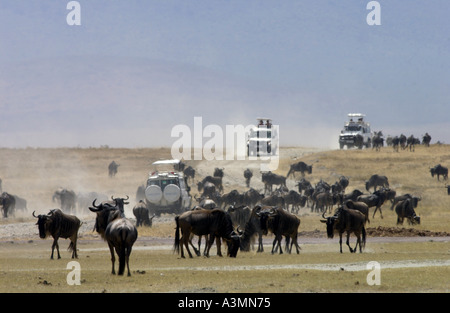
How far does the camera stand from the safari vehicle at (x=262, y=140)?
8762cm

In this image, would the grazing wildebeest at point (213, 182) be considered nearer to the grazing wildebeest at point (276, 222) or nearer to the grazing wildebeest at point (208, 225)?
the grazing wildebeest at point (276, 222)

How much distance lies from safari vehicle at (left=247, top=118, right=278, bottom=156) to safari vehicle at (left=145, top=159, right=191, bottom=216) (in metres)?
34.2

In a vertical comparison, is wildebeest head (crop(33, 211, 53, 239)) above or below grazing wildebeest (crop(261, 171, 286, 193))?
below

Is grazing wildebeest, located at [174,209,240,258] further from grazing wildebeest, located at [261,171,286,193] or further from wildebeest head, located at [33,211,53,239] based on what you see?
grazing wildebeest, located at [261,171,286,193]

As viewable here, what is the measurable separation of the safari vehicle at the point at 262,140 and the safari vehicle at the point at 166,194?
112ft

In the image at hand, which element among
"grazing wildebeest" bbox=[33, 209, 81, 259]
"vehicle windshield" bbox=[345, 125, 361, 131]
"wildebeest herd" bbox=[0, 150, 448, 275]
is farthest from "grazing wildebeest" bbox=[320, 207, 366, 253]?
"vehicle windshield" bbox=[345, 125, 361, 131]

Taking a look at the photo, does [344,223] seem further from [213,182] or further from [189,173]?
[189,173]

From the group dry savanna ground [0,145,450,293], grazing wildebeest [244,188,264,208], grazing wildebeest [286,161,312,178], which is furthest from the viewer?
grazing wildebeest [286,161,312,178]

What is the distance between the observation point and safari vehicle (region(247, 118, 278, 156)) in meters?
87.6

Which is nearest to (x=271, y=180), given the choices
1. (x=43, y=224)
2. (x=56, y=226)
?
(x=56, y=226)

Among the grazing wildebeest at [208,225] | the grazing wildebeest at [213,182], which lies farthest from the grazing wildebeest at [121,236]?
the grazing wildebeest at [213,182]

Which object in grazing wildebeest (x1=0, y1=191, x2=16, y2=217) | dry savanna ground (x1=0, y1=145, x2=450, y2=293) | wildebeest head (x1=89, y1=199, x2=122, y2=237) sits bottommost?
dry savanna ground (x1=0, y1=145, x2=450, y2=293)
